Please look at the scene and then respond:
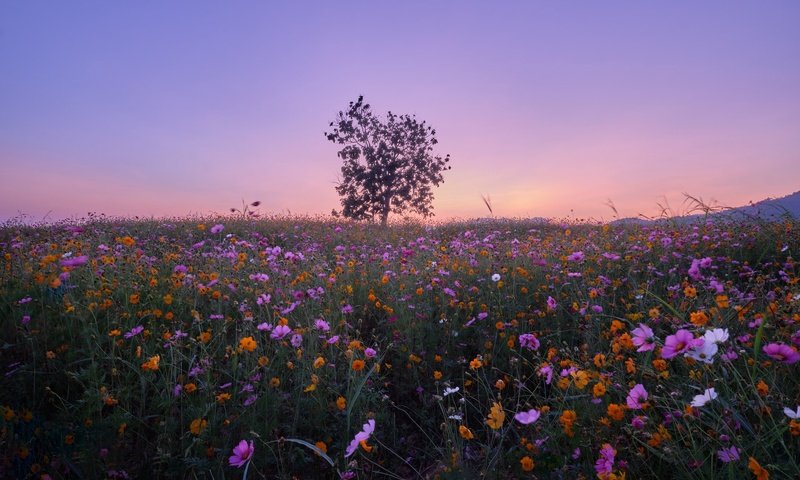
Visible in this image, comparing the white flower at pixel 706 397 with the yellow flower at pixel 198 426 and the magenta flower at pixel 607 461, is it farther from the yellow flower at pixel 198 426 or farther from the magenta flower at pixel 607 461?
the yellow flower at pixel 198 426

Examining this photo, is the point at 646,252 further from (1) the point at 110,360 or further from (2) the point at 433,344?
(1) the point at 110,360

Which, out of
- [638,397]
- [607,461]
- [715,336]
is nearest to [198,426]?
[607,461]

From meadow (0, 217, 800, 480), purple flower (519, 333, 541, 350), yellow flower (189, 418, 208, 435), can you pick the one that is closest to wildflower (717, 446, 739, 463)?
meadow (0, 217, 800, 480)

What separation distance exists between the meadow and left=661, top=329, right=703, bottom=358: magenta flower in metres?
0.01

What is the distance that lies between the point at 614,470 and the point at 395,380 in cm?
156

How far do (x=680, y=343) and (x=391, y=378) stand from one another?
191 cm

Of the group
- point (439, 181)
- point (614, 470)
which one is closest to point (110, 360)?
point (614, 470)

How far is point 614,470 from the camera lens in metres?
1.79

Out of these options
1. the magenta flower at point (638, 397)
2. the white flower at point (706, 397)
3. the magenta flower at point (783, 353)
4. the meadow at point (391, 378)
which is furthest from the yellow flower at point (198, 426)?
the magenta flower at point (783, 353)

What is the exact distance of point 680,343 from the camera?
167 cm

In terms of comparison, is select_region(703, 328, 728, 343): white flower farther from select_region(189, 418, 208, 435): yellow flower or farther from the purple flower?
select_region(189, 418, 208, 435): yellow flower

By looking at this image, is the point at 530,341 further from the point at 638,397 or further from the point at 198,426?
the point at 198,426

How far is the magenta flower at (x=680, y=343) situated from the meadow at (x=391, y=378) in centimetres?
1

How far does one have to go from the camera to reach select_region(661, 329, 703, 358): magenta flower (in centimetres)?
162
